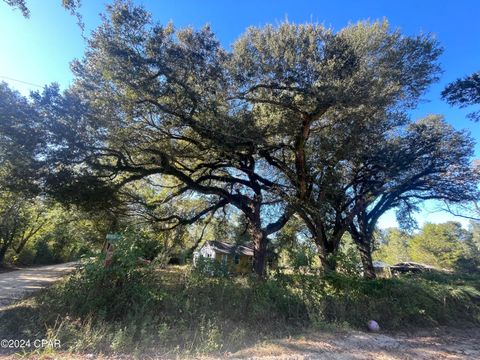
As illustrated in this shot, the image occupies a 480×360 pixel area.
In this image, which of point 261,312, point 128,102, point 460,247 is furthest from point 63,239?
point 460,247

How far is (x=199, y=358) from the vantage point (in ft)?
12.0

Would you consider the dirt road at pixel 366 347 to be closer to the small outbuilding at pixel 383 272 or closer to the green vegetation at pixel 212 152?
the green vegetation at pixel 212 152

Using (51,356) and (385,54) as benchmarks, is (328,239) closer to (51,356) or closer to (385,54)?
(385,54)

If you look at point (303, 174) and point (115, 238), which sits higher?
point (303, 174)

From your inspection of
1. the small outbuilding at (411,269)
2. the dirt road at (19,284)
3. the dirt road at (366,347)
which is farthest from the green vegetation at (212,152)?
the small outbuilding at (411,269)

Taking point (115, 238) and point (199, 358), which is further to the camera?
point (115, 238)

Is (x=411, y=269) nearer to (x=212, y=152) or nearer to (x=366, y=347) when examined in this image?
(x=366, y=347)

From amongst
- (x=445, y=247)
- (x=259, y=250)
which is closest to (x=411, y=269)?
(x=259, y=250)

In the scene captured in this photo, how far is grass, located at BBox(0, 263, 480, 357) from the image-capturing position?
13.7ft

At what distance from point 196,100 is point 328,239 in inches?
421

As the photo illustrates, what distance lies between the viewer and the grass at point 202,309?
4.18 metres

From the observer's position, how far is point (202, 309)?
5527 millimetres

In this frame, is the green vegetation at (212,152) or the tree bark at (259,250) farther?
the tree bark at (259,250)

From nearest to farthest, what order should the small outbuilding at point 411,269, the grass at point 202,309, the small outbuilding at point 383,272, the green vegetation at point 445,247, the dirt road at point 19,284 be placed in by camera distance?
the grass at point 202,309 → the dirt road at point 19,284 → the small outbuilding at point 383,272 → the small outbuilding at point 411,269 → the green vegetation at point 445,247
